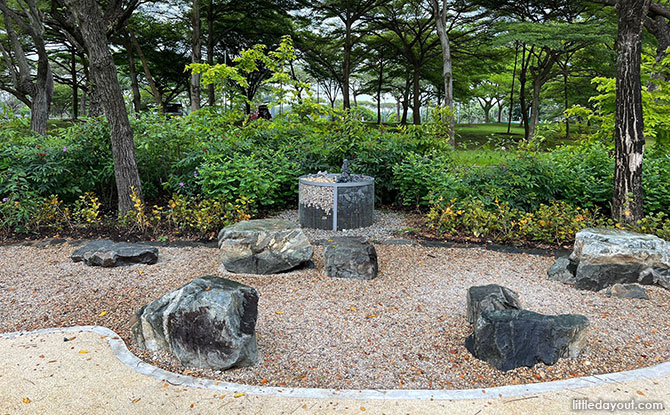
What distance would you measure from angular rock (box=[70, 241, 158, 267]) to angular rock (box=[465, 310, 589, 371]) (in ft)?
11.6

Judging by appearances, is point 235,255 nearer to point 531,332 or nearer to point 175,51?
point 531,332

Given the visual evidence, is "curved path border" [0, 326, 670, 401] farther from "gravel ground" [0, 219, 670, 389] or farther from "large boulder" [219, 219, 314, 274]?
"large boulder" [219, 219, 314, 274]

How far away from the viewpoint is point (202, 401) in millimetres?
2357

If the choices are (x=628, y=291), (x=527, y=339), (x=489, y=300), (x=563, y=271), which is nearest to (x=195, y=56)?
(x=563, y=271)

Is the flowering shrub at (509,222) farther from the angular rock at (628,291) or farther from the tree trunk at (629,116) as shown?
the angular rock at (628,291)

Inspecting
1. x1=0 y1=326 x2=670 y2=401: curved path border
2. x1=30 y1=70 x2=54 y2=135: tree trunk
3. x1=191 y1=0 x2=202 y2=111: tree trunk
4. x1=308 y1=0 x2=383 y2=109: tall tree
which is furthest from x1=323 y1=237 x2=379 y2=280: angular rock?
x1=308 y1=0 x2=383 y2=109: tall tree

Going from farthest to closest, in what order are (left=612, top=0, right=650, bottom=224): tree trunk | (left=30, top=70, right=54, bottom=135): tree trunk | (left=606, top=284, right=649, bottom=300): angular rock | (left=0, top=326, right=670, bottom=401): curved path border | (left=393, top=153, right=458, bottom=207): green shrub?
(left=30, top=70, right=54, bottom=135): tree trunk → (left=393, top=153, right=458, bottom=207): green shrub → (left=612, top=0, right=650, bottom=224): tree trunk → (left=606, top=284, right=649, bottom=300): angular rock → (left=0, top=326, right=670, bottom=401): curved path border

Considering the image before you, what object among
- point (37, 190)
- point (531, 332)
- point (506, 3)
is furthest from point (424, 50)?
point (531, 332)

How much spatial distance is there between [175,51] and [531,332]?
24.4m

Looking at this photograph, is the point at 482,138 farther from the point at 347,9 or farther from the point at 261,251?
the point at 261,251

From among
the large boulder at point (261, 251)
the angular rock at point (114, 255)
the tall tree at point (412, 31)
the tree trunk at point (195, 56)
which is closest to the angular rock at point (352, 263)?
the large boulder at point (261, 251)

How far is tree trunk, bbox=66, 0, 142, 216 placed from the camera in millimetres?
5531

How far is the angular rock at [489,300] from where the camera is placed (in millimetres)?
3158

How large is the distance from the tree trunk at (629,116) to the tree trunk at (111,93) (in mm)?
6371
